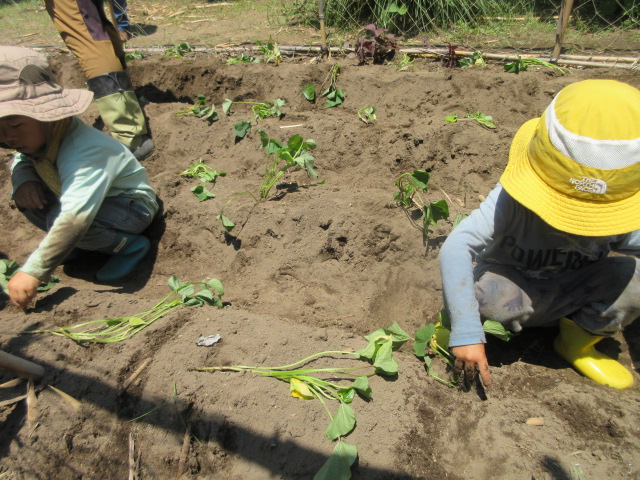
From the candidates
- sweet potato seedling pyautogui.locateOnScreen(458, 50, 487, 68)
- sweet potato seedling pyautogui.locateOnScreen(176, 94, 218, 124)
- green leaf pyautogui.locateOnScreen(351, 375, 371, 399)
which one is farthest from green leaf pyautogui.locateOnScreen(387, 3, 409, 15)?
green leaf pyautogui.locateOnScreen(351, 375, 371, 399)

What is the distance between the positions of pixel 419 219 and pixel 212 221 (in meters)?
1.27

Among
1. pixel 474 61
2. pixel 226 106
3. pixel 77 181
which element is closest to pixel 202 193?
pixel 77 181

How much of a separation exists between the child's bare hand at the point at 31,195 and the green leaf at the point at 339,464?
2272 millimetres

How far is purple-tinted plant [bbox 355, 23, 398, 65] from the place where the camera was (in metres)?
4.43

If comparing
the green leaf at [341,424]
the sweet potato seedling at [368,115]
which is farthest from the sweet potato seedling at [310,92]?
the green leaf at [341,424]

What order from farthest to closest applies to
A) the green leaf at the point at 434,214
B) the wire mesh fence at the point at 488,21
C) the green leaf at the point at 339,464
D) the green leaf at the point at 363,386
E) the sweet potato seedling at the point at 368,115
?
the wire mesh fence at the point at 488,21, the sweet potato seedling at the point at 368,115, the green leaf at the point at 434,214, the green leaf at the point at 363,386, the green leaf at the point at 339,464

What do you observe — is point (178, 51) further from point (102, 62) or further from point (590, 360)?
point (590, 360)

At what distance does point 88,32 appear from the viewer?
353 cm

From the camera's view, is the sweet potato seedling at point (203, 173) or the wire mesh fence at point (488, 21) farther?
the wire mesh fence at point (488, 21)

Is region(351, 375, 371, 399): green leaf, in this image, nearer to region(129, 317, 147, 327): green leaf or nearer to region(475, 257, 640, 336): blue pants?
region(475, 257, 640, 336): blue pants

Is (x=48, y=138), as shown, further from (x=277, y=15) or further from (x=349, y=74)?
(x=277, y=15)

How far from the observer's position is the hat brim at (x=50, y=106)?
6.51 feet

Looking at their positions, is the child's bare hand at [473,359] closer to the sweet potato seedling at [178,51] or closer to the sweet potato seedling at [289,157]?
the sweet potato seedling at [289,157]

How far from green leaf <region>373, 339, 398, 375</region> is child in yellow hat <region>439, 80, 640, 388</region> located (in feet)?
0.78
